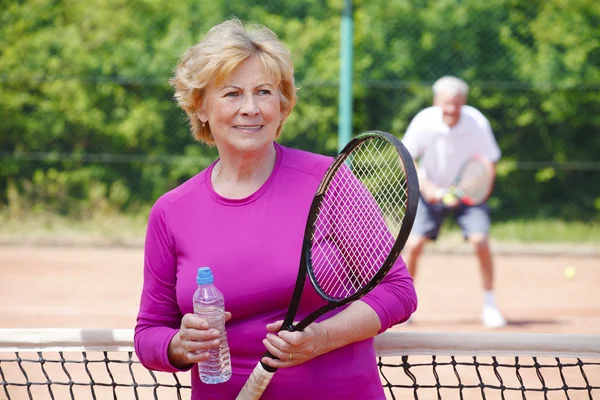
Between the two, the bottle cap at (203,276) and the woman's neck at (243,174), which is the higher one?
the woman's neck at (243,174)

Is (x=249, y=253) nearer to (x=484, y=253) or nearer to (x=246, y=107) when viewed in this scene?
(x=246, y=107)

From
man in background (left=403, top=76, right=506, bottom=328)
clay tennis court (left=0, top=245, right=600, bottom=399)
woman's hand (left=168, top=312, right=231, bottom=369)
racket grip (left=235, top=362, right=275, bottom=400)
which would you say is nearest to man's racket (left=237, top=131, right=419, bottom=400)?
racket grip (left=235, top=362, right=275, bottom=400)

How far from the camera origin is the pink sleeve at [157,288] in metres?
1.83

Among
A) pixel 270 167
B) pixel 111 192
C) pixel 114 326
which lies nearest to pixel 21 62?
pixel 111 192

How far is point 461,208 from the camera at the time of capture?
5648 millimetres

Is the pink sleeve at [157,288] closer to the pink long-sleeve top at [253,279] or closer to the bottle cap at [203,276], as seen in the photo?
the pink long-sleeve top at [253,279]

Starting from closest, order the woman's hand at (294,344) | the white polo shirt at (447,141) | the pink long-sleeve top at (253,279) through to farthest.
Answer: the woman's hand at (294,344), the pink long-sleeve top at (253,279), the white polo shirt at (447,141)

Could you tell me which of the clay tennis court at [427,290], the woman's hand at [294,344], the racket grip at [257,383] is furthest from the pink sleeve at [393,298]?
the clay tennis court at [427,290]

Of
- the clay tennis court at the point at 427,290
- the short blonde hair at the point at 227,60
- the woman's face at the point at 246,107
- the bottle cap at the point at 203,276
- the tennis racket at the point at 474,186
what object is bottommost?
the clay tennis court at the point at 427,290

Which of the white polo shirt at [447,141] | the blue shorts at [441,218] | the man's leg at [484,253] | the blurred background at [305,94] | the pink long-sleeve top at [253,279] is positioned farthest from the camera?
the blurred background at [305,94]

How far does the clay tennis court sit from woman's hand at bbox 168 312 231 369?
2.46 meters

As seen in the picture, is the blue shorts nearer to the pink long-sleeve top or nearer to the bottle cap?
the pink long-sleeve top

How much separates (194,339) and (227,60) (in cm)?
63

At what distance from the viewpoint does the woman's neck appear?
185cm
